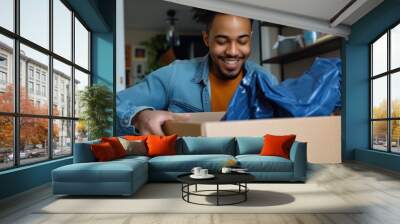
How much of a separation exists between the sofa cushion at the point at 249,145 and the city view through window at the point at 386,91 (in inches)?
110

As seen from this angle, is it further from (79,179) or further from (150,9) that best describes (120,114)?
(79,179)

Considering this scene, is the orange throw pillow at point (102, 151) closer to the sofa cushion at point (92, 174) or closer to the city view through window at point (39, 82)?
the sofa cushion at point (92, 174)

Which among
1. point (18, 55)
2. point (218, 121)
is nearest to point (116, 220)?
point (18, 55)

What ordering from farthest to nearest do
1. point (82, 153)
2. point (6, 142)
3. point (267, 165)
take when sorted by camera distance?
1. point (267, 165)
2. point (82, 153)
3. point (6, 142)

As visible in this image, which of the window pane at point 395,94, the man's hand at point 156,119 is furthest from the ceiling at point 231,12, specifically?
the man's hand at point 156,119

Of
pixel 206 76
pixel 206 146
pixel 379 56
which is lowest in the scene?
pixel 206 146

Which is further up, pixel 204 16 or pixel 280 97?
pixel 204 16

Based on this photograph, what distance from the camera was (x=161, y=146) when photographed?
247 inches

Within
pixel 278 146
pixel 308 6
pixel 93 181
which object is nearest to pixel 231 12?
pixel 308 6

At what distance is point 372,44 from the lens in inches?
340

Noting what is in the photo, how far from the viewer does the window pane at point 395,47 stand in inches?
292

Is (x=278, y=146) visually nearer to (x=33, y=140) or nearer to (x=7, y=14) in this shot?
(x=33, y=140)

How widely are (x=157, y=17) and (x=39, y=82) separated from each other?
10.1ft

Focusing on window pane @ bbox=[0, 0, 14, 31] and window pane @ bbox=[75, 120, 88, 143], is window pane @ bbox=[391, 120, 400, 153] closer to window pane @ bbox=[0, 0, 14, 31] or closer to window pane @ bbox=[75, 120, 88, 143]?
window pane @ bbox=[75, 120, 88, 143]
